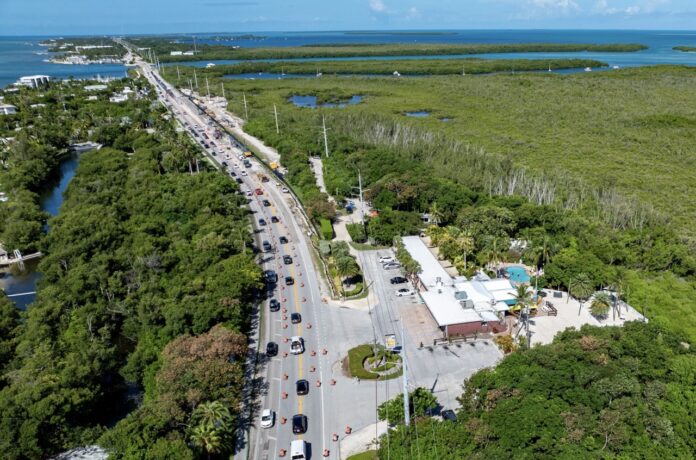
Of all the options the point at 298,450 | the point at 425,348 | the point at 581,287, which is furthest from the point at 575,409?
the point at 581,287

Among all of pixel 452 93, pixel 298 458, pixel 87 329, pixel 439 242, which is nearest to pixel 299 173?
pixel 439 242

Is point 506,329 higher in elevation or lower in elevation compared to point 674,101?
lower

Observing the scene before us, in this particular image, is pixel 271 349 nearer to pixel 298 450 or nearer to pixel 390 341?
pixel 390 341

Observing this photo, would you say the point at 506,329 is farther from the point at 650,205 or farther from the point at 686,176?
the point at 686,176

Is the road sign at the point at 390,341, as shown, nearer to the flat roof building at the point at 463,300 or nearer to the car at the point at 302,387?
the flat roof building at the point at 463,300

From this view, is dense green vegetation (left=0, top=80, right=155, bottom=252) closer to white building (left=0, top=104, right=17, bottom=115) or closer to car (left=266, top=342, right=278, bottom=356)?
white building (left=0, top=104, right=17, bottom=115)

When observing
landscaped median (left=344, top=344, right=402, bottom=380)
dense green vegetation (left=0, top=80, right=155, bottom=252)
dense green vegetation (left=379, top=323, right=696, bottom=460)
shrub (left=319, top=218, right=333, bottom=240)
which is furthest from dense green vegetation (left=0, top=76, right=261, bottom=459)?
dense green vegetation (left=379, top=323, right=696, bottom=460)
